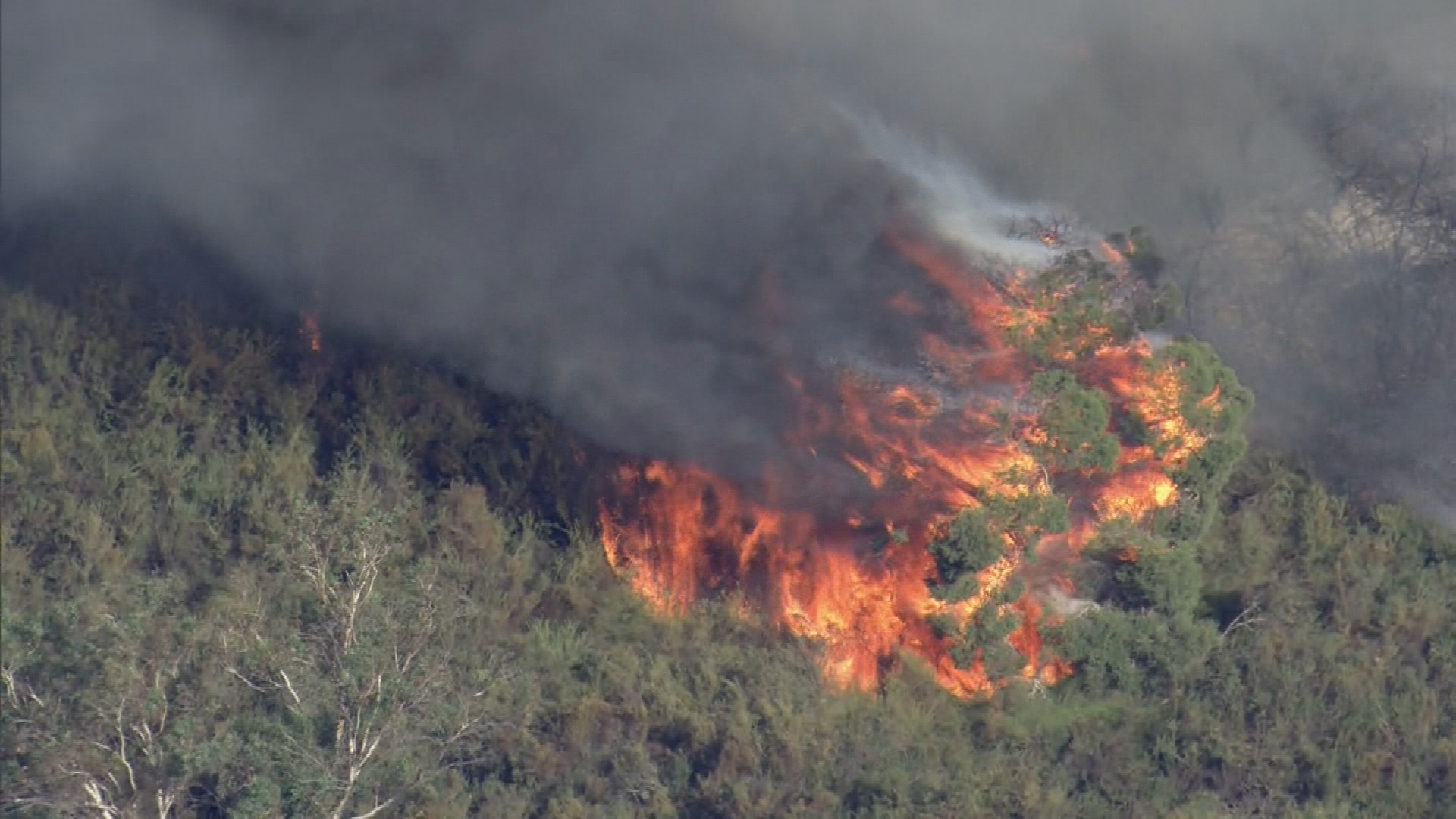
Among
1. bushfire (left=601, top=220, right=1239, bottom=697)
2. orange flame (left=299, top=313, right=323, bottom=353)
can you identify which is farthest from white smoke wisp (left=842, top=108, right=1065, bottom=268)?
orange flame (left=299, top=313, right=323, bottom=353)

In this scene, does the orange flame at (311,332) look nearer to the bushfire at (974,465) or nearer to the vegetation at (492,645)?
the vegetation at (492,645)

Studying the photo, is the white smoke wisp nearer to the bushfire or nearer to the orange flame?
the bushfire

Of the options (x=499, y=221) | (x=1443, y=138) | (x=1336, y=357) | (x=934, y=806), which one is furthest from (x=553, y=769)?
(x=1443, y=138)

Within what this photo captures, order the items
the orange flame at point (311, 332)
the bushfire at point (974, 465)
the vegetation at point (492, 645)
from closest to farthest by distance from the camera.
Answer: the vegetation at point (492, 645)
the bushfire at point (974, 465)
the orange flame at point (311, 332)

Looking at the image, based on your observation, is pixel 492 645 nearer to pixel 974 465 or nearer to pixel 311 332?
pixel 311 332

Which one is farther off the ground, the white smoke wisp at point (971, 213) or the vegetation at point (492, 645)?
the white smoke wisp at point (971, 213)

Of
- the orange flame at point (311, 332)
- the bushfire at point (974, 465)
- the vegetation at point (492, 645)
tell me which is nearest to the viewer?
the vegetation at point (492, 645)

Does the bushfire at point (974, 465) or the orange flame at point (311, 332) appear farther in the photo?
the orange flame at point (311, 332)

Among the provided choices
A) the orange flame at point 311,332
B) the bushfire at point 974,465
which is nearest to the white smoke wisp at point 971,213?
the bushfire at point 974,465
